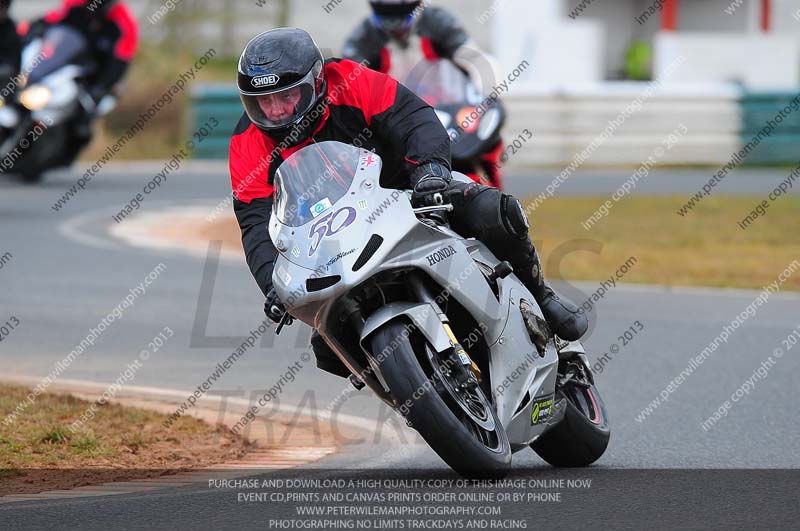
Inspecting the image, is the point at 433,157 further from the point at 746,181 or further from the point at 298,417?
the point at 746,181

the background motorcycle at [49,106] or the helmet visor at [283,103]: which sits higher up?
the helmet visor at [283,103]

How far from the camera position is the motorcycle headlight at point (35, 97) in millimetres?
17938

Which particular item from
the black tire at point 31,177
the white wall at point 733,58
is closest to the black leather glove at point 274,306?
the black tire at point 31,177

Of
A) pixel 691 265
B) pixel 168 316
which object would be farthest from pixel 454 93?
pixel 691 265

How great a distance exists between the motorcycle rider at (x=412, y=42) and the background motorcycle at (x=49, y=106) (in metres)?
8.27

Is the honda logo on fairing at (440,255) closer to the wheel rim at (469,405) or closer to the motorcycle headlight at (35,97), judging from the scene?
the wheel rim at (469,405)

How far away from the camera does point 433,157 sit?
5750 mm

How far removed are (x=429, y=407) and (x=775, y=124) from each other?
62.6ft

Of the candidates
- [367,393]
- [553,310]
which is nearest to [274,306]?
[553,310]

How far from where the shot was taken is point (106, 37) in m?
19.4

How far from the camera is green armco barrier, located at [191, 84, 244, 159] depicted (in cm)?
2311

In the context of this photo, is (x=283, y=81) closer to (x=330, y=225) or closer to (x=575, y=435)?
(x=330, y=225)

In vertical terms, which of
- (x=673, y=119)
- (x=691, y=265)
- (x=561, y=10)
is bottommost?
(x=561, y=10)

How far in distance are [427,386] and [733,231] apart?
1137cm
